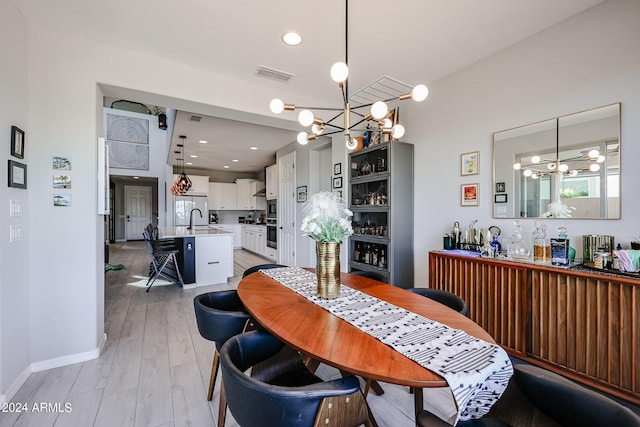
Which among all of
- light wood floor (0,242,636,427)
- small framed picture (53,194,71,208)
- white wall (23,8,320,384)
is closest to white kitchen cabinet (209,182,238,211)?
light wood floor (0,242,636,427)

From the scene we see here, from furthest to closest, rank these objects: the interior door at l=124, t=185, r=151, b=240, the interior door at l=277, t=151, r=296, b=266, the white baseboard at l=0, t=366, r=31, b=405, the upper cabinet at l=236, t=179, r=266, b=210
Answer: the interior door at l=124, t=185, r=151, b=240
the upper cabinet at l=236, t=179, r=266, b=210
the interior door at l=277, t=151, r=296, b=266
the white baseboard at l=0, t=366, r=31, b=405

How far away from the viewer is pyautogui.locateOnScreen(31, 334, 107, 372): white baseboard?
2.19m

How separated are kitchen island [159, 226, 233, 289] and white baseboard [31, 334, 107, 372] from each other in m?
2.12

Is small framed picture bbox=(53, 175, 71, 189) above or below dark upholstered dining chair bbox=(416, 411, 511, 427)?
above

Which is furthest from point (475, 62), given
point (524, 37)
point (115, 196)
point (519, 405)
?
point (115, 196)

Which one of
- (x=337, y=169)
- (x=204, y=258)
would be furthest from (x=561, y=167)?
(x=204, y=258)

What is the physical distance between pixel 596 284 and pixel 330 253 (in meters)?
1.71

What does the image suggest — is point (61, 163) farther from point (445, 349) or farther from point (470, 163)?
point (470, 163)

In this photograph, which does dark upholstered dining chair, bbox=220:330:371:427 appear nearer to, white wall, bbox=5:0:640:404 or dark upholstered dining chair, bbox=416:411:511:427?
dark upholstered dining chair, bbox=416:411:511:427

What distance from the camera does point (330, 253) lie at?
164 centimetres

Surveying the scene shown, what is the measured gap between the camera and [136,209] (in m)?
11.6

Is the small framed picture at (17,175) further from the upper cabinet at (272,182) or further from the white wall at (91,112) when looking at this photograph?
the upper cabinet at (272,182)

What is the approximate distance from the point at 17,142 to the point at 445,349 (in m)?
2.90

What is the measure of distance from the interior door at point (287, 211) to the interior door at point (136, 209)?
8.26 metres
